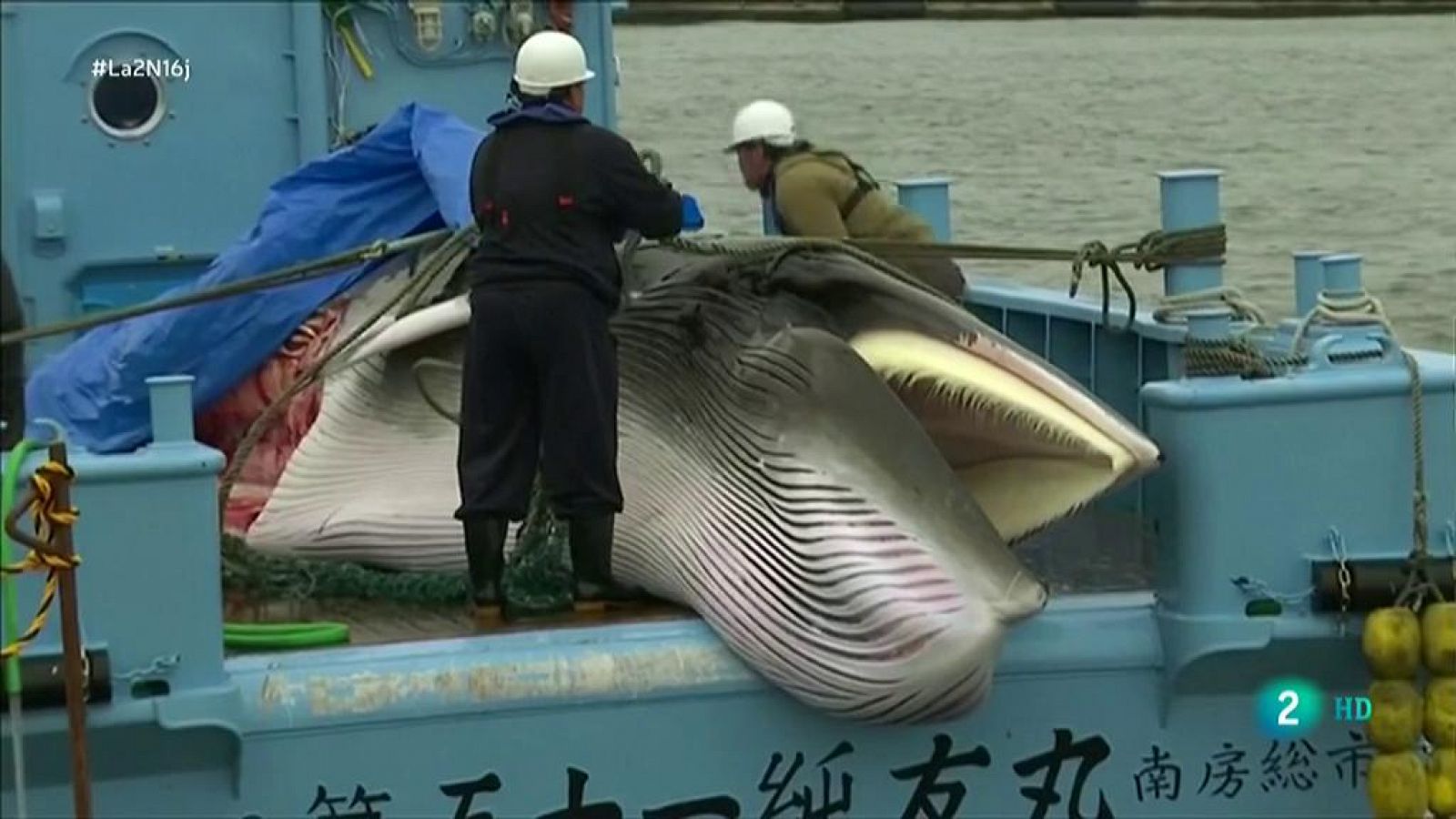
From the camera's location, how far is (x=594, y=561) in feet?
19.8

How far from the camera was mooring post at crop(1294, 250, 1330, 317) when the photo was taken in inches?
269

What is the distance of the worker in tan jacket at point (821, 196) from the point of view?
805 centimetres

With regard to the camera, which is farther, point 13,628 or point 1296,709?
point 1296,709

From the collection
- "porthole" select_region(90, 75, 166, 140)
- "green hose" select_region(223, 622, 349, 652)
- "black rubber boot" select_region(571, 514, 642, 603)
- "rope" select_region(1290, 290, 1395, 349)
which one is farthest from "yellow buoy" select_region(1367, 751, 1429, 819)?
"porthole" select_region(90, 75, 166, 140)

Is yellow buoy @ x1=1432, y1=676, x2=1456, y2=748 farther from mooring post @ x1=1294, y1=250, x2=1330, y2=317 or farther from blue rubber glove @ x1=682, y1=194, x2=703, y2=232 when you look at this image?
blue rubber glove @ x1=682, y1=194, x2=703, y2=232

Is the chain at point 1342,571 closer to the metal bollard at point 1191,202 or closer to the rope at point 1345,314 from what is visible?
the rope at point 1345,314

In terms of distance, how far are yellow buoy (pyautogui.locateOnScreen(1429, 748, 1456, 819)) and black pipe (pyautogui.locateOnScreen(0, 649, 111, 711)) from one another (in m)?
2.75

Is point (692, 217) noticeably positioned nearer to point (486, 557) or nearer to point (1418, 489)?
point (486, 557)

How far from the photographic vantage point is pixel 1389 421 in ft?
19.3

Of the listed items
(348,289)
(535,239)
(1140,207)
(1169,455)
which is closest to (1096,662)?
(1169,455)

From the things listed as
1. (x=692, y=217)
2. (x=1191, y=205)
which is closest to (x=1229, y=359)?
(x=1191, y=205)

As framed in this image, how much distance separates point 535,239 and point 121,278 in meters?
3.39

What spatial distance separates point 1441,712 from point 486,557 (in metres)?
2.09

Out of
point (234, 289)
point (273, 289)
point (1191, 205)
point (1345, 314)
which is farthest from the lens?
point (273, 289)
